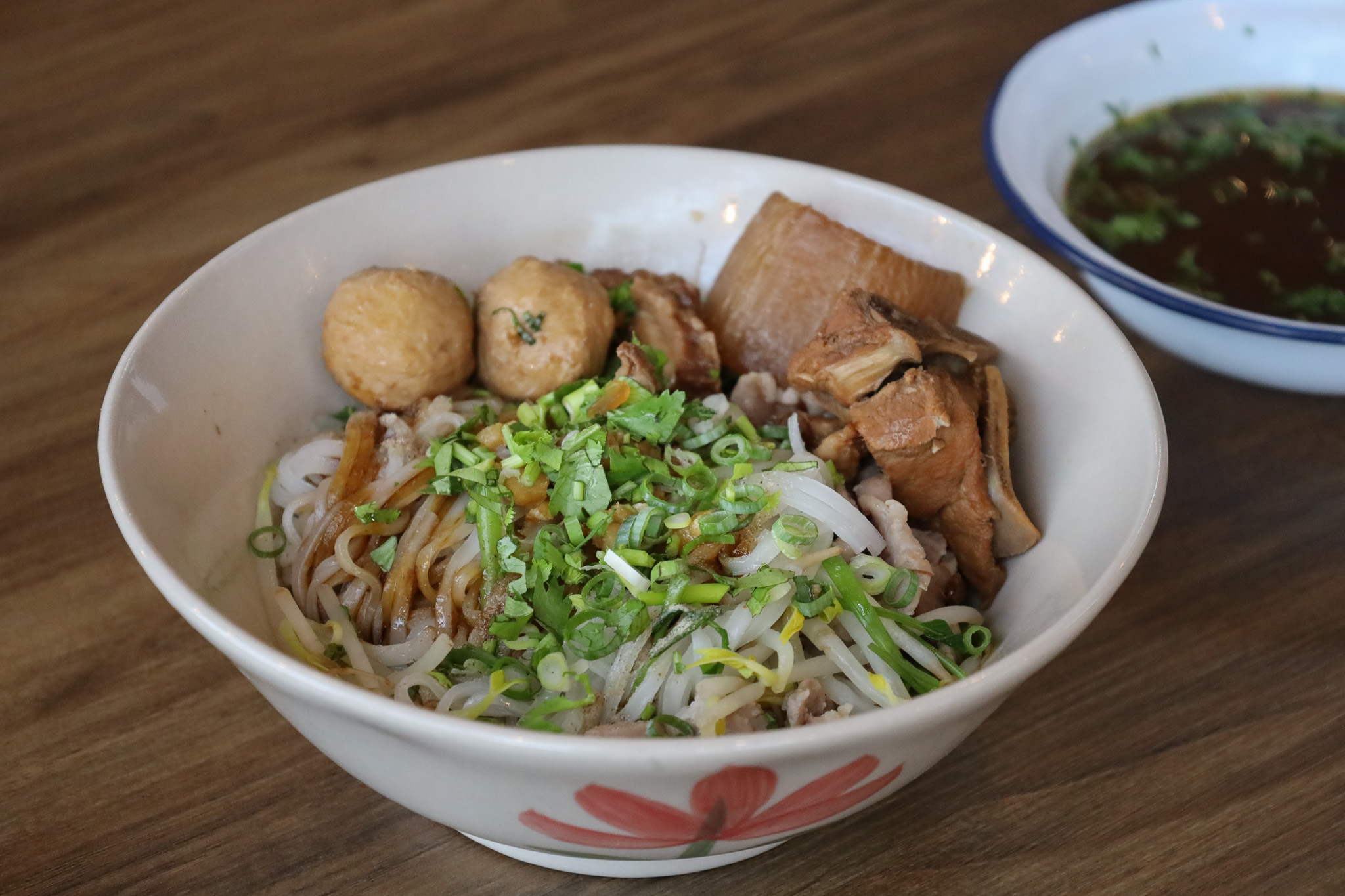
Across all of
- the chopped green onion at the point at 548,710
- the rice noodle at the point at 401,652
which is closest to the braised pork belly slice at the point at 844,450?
the chopped green onion at the point at 548,710

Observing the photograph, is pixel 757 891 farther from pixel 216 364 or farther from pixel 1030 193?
pixel 1030 193

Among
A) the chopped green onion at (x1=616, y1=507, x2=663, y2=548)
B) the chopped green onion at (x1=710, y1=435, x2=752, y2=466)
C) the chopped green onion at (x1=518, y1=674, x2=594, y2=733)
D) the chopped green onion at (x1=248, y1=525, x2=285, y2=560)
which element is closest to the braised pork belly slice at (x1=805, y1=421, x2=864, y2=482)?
the chopped green onion at (x1=710, y1=435, x2=752, y2=466)

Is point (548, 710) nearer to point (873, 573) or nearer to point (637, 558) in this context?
point (637, 558)

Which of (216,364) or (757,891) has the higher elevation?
(216,364)

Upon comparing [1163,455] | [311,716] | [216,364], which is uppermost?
[216,364]

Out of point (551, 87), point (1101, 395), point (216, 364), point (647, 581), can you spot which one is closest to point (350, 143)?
point (551, 87)

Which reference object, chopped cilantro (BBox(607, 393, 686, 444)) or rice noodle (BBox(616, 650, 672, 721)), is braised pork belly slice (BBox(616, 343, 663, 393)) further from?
rice noodle (BBox(616, 650, 672, 721))
